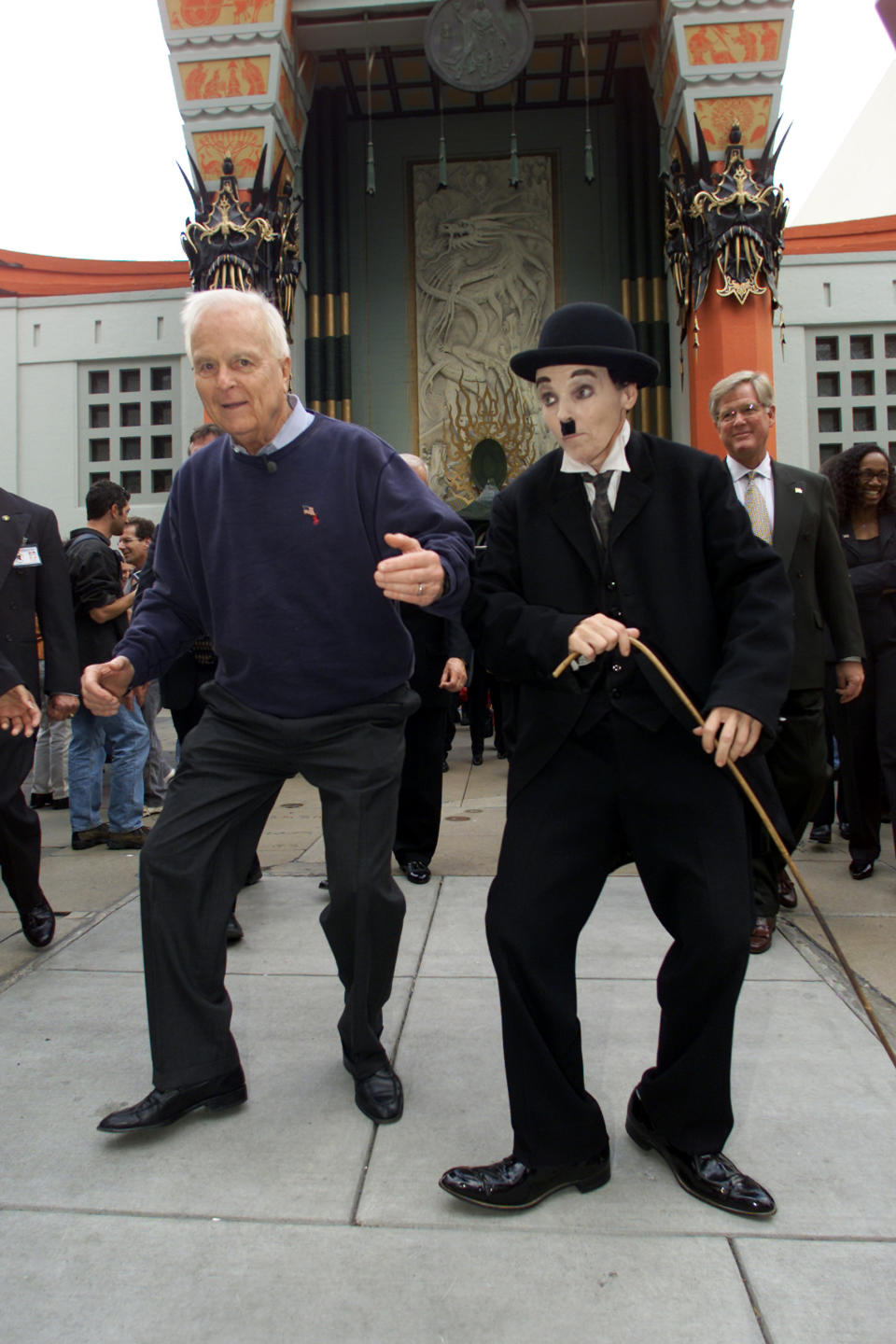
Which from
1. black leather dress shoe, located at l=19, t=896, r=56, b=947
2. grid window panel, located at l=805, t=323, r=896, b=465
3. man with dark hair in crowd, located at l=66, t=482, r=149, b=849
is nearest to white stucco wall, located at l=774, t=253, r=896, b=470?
grid window panel, located at l=805, t=323, r=896, b=465

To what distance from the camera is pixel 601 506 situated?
2.27 m

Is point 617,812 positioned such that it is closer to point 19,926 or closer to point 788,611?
point 788,611

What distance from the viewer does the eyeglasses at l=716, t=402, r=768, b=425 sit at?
3828mm

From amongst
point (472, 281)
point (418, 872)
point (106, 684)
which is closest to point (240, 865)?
point (106, 684)

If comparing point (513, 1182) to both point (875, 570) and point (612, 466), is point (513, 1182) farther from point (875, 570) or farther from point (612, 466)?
point (875, 570)

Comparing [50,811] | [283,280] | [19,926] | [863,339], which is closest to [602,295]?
[863,339]

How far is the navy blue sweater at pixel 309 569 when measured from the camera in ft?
8.36

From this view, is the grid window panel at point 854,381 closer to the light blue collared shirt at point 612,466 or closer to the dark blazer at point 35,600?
the dark blazer at point 35,600

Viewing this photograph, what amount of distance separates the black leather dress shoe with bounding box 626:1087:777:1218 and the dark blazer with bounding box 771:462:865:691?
2.01 meters

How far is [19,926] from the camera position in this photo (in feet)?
13.9

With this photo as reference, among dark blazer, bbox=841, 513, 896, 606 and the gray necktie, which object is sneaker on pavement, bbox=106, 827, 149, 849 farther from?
the gray necktie

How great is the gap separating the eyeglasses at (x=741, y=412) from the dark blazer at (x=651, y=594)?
1708mm

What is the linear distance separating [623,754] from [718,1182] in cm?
89

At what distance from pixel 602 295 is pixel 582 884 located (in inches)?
605
